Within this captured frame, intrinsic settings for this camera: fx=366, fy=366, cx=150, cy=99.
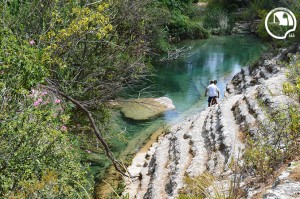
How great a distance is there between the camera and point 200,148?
33.3 ft

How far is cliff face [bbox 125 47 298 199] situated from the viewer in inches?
344

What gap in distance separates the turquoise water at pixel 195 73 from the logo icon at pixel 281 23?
2.69m

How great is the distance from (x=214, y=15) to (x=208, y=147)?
95.0ft

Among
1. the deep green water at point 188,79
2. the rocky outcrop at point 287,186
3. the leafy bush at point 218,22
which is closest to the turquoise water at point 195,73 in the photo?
the deep green water at point 188,79

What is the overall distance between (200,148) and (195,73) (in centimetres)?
1349

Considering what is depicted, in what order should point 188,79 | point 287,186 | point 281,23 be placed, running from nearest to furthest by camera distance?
point 287,186 < point 188,79 < point 281,23

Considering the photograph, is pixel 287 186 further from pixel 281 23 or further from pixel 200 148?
pixel 281 23

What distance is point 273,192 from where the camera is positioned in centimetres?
472

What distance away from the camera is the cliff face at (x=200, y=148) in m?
8.73

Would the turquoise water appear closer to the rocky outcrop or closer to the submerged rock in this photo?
the submerged rock

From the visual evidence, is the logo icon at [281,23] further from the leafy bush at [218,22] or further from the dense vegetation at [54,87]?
the dense vegetation at [54,87]

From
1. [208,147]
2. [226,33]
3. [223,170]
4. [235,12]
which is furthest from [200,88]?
[235,12]

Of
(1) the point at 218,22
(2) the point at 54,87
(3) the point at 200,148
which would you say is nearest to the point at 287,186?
(2) the point at 54,87

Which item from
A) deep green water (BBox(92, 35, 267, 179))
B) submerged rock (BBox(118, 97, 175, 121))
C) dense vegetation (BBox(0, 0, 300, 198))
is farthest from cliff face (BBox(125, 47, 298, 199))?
submerged rock (BBox(118, 97, 175, 121))
